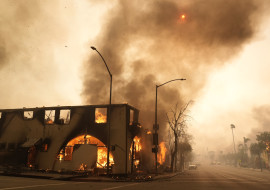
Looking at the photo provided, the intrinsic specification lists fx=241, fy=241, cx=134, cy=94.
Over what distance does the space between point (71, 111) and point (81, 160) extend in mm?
6431

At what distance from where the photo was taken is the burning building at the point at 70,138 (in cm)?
2839

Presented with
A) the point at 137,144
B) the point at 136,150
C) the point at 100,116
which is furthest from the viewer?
the point at 137,144

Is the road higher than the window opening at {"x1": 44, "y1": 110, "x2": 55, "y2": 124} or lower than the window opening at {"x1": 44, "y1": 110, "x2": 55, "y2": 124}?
lower

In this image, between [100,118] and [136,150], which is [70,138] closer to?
[100,118]

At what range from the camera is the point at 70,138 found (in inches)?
1187

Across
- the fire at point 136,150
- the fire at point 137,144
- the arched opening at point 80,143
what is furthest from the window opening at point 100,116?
the fire at point 137,144

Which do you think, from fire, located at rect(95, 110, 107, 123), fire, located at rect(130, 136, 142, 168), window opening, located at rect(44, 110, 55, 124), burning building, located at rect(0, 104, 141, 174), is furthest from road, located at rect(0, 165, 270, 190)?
window opening, located at rect(44, 110, 55, 124)

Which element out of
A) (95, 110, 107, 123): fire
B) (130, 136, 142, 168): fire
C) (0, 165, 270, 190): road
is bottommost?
(0, 165, 270, 190): road

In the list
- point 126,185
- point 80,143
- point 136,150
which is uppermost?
point 80,143

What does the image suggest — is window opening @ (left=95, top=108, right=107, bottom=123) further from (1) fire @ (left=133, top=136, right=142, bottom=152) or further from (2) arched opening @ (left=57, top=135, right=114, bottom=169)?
(1) fire @ (left=133, top=136, right=142, bottom=152)

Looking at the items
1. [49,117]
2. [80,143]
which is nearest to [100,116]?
[80,143]

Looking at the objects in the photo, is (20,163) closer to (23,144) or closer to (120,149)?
(23,144)

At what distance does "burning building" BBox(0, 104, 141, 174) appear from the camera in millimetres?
28391

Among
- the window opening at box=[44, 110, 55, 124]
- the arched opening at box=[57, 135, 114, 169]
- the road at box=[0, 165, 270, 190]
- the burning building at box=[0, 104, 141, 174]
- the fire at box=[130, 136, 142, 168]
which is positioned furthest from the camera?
the window opening at box=[44, 110, 55, 124]
